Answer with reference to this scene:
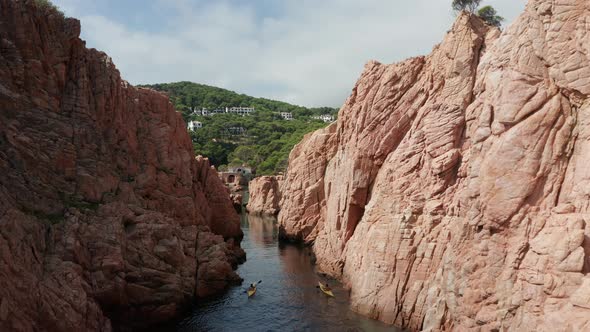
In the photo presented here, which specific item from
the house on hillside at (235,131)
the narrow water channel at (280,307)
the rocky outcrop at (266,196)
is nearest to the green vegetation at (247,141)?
the house on hillside at (235,131)

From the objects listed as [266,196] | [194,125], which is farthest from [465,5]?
[194,125]

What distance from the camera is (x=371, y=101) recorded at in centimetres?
4009

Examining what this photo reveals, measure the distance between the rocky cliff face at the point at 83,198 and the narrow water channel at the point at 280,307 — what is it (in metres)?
2.21

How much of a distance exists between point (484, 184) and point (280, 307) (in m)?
19.8

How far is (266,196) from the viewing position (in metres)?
A: 89.9

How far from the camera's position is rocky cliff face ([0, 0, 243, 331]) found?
22.8 m

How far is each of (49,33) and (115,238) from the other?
1717cm

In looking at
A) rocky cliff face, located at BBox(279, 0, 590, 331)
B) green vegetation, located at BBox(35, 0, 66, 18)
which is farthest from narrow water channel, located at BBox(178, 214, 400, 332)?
green vegetation, located at BBox(35, 0, 66, 18)

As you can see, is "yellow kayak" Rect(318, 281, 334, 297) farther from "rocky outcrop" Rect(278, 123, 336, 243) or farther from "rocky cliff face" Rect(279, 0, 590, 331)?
"rocky outcrop" Rect(278, 123, 336, 243)

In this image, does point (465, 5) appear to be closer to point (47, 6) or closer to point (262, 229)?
point (47, 6)

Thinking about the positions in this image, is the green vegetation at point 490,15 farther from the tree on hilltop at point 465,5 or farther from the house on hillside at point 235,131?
the house on hillside at point 235,131

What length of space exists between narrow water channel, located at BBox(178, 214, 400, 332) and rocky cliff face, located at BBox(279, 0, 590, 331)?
6.52 ft

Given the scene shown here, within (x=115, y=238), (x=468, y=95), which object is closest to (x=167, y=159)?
(x=115, y=238)

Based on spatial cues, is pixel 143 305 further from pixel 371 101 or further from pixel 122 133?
pixel 371 101
